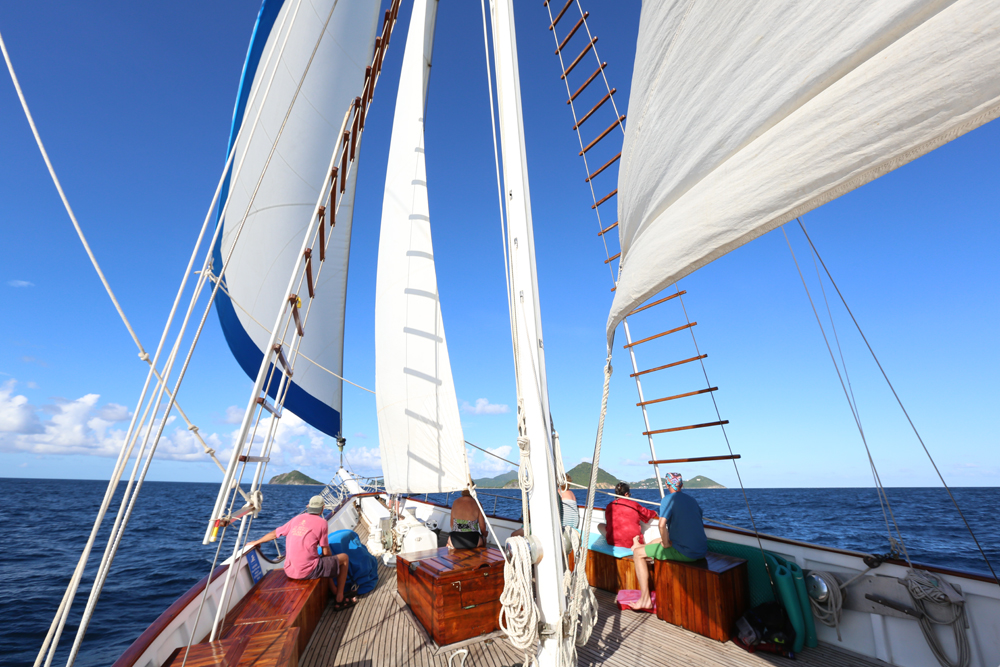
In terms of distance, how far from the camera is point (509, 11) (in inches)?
120

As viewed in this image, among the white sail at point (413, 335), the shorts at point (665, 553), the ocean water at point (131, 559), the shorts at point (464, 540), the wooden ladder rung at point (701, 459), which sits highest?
the white sail at point (413, 335)

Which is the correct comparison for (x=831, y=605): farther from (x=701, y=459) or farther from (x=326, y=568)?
(x=326, y=568)

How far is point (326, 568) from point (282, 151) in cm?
517

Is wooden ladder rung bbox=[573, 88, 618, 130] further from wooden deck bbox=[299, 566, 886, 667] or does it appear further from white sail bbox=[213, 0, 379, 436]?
wooden deck bbox=[299, 566, 886, 667]

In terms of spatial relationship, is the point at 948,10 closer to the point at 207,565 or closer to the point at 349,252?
the point at 349,252

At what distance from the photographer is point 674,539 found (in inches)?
154

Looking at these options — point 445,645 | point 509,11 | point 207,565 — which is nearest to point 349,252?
point 509,11

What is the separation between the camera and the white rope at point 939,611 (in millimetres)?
2975

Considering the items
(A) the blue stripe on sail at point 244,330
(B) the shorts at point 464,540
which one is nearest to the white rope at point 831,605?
(B) the shorts at point 464,540


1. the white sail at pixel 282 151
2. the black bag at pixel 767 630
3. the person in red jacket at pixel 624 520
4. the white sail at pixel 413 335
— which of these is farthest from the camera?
the white sail at pixel 282 151

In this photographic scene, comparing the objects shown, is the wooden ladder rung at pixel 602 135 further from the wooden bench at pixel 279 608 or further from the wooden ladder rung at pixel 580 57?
the wooden bench at pixel 279 608

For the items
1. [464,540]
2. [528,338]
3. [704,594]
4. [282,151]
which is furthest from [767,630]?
[282,151]

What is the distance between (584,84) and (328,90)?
3.62 m

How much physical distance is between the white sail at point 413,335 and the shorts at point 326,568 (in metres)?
1.11
